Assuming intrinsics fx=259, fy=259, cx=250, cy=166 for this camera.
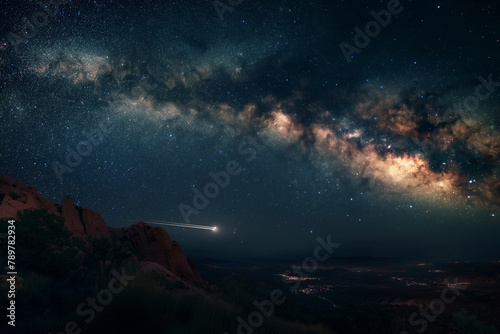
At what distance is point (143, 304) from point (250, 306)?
650 cm

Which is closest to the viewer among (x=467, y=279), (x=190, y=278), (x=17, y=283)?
(x=17, y=283)

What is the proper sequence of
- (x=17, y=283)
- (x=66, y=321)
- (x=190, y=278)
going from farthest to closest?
(x=190, y=278)
(x=17, y=283)
(x=66, y=321)

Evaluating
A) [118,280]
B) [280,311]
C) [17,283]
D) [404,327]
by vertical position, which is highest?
[17,283]

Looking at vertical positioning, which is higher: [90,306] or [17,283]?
[17,283]

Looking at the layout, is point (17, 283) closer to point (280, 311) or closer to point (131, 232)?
point (280, 311)

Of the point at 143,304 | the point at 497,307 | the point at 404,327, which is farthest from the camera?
the point at 497,307

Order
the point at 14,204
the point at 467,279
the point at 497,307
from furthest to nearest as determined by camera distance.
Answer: the point at 467,279
the point at 497,307
the point at 14,204

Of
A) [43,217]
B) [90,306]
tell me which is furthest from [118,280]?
[43,217]

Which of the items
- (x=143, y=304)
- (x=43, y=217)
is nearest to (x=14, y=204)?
(x=43, y=217)

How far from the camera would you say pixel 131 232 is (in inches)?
1148

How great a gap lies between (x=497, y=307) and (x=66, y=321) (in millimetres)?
67669

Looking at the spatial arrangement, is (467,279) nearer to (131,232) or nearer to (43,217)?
(131,232)

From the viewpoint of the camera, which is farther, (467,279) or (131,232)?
(467,279)

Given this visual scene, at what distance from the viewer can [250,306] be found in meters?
10.9
